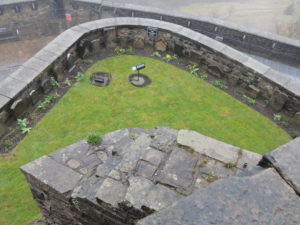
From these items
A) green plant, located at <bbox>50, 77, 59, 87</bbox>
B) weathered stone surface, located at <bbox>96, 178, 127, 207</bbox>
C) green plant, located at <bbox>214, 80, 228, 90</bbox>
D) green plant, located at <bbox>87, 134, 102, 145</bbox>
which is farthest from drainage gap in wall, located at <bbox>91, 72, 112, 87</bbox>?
weathered stone surface, located at <bbox>96, 178, 127, 207</bbox>

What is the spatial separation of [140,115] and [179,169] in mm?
3911

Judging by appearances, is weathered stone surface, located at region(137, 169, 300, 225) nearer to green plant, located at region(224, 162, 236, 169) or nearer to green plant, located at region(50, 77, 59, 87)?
green plant, located at region(224, 162, 236, 169)

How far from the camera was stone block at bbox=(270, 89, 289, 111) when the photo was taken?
22.1 feet

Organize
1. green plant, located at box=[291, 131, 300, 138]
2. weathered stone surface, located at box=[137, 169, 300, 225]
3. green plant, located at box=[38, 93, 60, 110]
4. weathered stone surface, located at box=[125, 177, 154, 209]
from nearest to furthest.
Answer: weathered stone surface, located at box=[137, 169, 300, 225], weathered stone surface, located at box=[125, 177, 154, 209], green plant, located at box=[291, 131, 300, 138], green plant, located at box=[38, 93, 60, 110]

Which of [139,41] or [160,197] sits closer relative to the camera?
[160,197]

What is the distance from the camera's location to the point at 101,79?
7.62 m

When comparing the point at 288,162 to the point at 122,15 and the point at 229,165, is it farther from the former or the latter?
the point at 122,15

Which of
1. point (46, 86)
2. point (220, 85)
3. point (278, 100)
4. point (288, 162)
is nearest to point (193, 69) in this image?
point (220, 85)

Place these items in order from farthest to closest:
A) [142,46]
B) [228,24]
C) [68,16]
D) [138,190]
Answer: [68,16], [228,24], [142,46], [138,190]

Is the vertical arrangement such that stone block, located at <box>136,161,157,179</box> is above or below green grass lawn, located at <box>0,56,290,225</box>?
above

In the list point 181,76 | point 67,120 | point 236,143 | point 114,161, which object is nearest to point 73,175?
point 114,161

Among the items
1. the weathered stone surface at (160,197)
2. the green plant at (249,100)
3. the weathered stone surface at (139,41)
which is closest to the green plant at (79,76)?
the weathered stone surface at (139,41)

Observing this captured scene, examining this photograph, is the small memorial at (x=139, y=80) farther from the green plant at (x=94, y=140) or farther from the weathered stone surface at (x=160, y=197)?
the weathered stone surface at (x=160, y=197)

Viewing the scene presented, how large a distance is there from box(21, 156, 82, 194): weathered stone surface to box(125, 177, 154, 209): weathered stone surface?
118 centimetres
